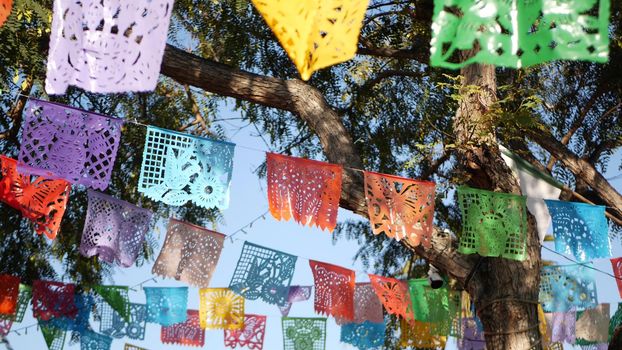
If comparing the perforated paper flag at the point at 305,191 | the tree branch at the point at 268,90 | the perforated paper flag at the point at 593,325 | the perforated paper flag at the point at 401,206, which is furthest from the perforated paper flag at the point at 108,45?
the perforated paper flag at the point at 593,325

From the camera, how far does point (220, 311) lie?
710 cm

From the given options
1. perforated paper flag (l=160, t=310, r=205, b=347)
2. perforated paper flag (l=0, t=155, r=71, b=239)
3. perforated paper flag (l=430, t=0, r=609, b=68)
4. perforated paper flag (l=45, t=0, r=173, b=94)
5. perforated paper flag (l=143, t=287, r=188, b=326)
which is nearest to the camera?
perforated paper flag (l=430, t=0, r=609, b=68)

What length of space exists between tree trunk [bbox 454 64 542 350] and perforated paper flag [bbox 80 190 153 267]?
7.09 ft

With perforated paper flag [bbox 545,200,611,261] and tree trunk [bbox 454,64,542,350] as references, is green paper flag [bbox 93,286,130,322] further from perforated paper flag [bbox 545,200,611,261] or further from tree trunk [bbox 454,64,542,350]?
perforated paper flag [bbox 545,200,611,261]

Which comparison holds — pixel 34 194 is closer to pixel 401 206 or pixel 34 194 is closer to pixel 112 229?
pixel 112 229

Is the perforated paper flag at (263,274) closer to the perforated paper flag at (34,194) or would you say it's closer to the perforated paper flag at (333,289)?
the perforated paper flag at (333,289)

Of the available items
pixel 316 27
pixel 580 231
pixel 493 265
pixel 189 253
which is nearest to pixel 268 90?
pixel 189 253

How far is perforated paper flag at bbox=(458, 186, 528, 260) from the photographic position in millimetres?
5355

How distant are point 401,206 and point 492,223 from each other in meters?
0.54

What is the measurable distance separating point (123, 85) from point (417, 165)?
4.67 metres

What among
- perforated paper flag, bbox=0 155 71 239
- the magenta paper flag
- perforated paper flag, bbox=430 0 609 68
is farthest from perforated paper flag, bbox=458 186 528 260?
perforated paper flag, bbox=430 0 609 68

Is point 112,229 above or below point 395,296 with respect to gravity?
above

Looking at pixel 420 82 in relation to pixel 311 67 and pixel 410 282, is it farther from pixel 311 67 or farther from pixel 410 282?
pixel 311 67

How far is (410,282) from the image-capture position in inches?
275
